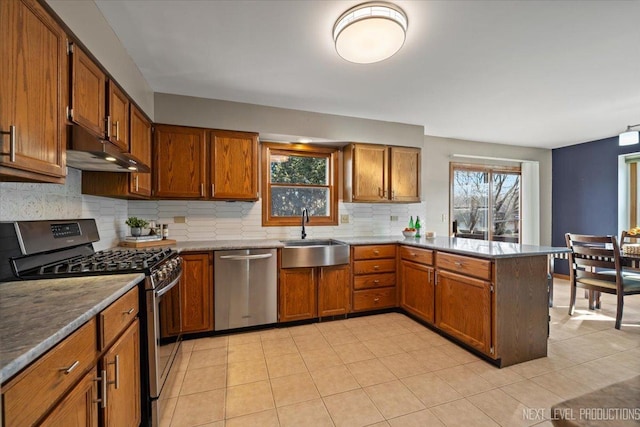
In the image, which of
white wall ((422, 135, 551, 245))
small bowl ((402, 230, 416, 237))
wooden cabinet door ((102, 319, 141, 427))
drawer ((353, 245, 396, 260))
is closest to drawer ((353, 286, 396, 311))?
drawer ((353, 245, 396, 260))

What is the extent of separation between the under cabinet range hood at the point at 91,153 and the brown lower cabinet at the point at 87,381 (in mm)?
766

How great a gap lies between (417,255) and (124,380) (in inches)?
103

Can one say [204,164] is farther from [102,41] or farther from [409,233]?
[409,233]

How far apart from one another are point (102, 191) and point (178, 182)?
0.69 m

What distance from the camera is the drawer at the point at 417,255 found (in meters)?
2.88

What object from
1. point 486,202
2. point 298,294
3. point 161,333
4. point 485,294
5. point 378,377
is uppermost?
point 486,202

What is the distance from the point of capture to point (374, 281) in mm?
3299

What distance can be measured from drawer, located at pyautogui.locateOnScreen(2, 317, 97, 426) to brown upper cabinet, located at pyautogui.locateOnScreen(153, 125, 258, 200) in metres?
1.99

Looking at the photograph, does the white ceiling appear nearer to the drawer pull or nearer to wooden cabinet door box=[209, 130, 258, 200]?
wooden cabinet door box=[209, 130, 258, 200]

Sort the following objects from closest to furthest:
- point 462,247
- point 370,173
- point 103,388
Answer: point 103,388, point 462,247, point 370,173

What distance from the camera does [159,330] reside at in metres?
1.73

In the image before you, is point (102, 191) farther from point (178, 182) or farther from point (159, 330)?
point (159, 330)

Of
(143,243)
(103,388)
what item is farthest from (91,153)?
(143,243)

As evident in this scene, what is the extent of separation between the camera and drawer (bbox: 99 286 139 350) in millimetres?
1137
